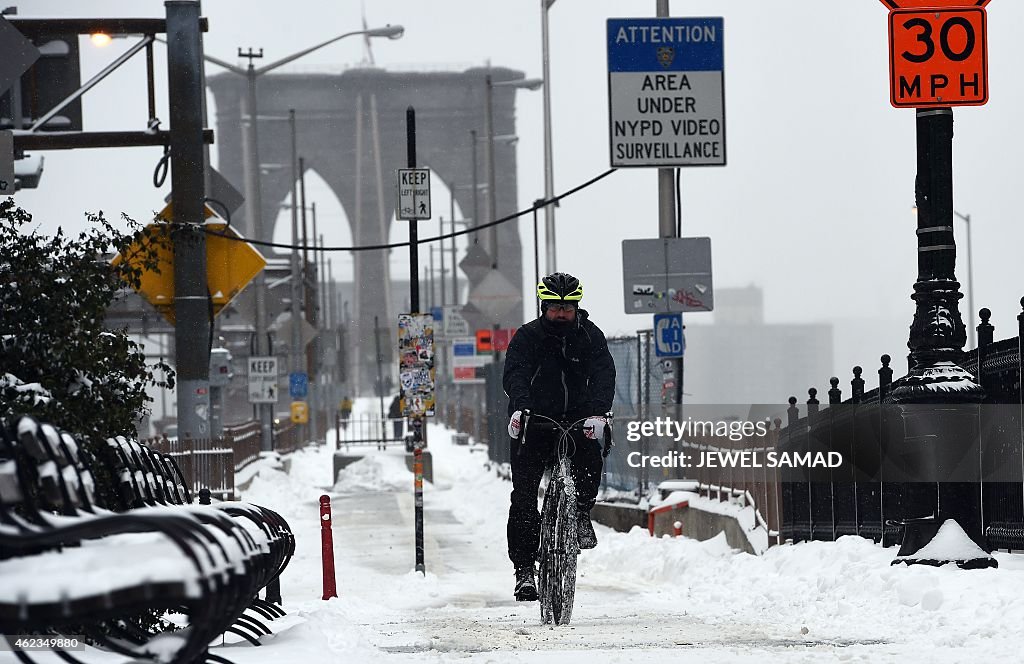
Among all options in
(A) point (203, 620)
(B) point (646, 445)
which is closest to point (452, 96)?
(B) point (646, 445)

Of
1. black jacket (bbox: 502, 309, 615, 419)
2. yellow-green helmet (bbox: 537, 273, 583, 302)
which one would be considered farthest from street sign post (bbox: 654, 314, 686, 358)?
yellow-green helmet (bbox: 537, 273, 583, 302)

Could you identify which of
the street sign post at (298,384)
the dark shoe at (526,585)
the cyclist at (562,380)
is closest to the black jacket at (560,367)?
the cyclist at (562,380)

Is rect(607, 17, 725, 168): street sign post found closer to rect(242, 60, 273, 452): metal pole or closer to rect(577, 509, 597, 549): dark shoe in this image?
rect(577, 509, 597, 549): dark shoe

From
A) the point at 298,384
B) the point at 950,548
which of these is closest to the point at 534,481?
the point at 950,548

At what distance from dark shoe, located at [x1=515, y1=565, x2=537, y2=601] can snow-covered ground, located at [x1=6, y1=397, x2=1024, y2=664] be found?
175 mm

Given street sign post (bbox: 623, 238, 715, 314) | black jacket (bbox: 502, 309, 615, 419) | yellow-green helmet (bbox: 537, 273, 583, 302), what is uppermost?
street sign post (bbox: 623, 238, 715, 314)

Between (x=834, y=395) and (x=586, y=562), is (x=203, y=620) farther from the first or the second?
(x=586, y=562)

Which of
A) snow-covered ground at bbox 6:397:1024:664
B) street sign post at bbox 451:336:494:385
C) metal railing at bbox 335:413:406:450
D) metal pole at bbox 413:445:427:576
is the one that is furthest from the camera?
street sign post at bbox 451:336:494:385

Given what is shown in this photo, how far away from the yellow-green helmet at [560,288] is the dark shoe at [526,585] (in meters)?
1.79

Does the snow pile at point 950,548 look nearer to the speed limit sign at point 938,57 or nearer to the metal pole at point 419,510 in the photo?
the speed limit sign at point 938,57

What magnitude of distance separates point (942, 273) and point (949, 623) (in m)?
3.08

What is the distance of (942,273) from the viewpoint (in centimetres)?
1159

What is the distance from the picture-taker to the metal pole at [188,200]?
679 inches

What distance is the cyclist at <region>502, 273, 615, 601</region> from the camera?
10.7 m
